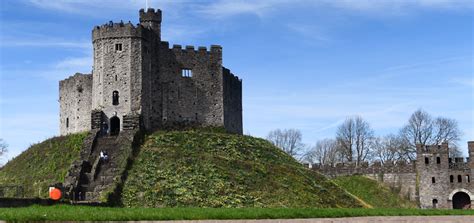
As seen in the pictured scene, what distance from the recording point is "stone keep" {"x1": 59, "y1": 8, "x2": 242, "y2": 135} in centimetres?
5825

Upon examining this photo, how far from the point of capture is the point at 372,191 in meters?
75.9

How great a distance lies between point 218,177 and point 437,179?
35.6m

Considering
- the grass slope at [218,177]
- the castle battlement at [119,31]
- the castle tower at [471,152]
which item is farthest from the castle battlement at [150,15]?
the castle tower at [471,152]

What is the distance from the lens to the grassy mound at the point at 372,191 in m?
72.8

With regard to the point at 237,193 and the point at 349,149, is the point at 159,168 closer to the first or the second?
the point at 237,193

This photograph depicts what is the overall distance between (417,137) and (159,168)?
56.4m

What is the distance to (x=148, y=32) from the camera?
197ft

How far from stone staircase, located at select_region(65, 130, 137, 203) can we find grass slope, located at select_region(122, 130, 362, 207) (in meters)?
1.01

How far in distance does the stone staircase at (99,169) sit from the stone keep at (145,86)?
256cm

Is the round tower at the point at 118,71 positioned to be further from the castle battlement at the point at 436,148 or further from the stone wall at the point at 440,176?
the stone wall at the point at 440,176

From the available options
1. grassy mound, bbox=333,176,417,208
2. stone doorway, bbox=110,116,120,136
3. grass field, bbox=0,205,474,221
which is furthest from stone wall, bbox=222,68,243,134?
grass field, bbox=0,205,474,221

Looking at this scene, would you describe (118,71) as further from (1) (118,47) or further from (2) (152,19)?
(2) (152,19)

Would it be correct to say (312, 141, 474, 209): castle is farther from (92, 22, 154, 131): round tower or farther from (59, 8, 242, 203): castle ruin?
(92, 22, 154, 131): round tower

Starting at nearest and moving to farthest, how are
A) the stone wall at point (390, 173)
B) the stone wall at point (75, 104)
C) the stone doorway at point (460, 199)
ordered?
the stone wall at point (75, 104) < the stone doorway at point (460, 199) < the stone wall at point (390, 173)
